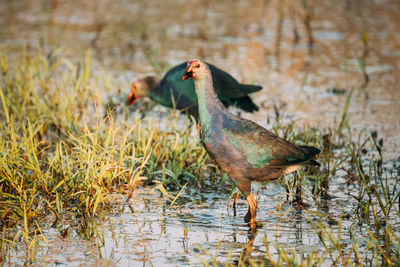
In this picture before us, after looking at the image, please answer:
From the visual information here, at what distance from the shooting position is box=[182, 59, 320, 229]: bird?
4.08 metres

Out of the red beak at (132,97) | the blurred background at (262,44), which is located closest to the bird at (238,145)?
the blurred background at (262,44)

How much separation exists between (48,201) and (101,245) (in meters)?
0.72

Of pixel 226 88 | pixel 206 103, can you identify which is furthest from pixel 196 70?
pixel 226 88

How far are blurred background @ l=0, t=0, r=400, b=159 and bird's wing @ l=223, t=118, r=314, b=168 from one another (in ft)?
6.06

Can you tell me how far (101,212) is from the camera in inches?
174

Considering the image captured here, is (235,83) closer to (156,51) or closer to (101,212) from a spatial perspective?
(101,212)

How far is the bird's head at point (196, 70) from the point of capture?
162 inches

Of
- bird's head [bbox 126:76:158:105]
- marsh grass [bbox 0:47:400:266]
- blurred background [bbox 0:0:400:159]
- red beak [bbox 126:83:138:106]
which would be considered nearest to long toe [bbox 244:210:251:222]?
marsh grass [bbox 0:47:400:266]

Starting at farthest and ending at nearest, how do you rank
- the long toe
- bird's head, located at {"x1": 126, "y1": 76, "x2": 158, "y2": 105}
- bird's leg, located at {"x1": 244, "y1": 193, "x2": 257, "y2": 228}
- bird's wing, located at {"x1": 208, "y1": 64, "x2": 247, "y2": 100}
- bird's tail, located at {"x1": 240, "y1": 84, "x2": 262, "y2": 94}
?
bird's head, located at {"x1": 126, "y1": 76, "x2": 158, "y2": 105}
bird's tail, located at {"x1": 240, "y1": 84, "x2": 262, "y2": 94}
bird's wing, located at {"x1": 208, "y1": 64, "x2": 247, "y2": 100}
the long toe
bird's leg, located at {"x1": 244, "y1": 193, "x2": 257, "y2": 228}

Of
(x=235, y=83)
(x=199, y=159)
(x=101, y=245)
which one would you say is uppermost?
(x=235, y=83)

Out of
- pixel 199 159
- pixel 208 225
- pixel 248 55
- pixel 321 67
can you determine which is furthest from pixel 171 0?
pixel 208 225

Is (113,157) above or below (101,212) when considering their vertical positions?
above

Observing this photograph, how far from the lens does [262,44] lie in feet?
32.3

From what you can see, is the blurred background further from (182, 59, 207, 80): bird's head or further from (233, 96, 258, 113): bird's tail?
(182, 59, 207, 80): bird's head
